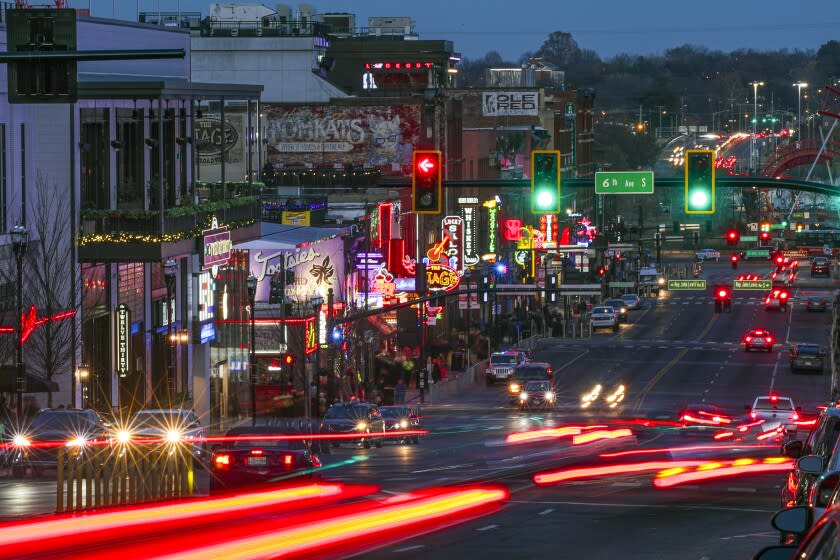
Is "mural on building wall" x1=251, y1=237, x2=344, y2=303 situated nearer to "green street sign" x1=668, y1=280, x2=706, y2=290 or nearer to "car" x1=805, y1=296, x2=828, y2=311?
"green street sign" x1=668, y1=280, x2=706, y2=290

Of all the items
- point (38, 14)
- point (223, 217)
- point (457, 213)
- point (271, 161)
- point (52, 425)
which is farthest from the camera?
point (457, 213)

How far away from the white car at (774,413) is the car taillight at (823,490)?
2756cm

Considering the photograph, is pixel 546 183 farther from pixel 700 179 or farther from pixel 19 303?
pixel 19 303

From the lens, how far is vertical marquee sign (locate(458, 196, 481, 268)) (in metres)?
97.9

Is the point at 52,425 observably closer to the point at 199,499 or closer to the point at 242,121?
the point at 199,499

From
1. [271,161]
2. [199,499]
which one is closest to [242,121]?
[271,161]

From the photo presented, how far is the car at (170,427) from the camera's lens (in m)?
34.6

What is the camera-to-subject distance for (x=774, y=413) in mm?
44594

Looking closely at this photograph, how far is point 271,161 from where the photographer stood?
92.8 meters

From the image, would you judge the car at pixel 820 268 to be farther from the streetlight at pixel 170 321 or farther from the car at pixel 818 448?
the car at pixel 818 448

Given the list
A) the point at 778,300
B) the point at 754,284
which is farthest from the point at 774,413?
the point at 754,284

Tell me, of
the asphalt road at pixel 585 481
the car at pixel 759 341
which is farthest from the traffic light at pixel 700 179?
the car at pixel 759 341

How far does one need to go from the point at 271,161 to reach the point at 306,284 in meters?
23.8

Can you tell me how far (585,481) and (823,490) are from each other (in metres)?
16.5
